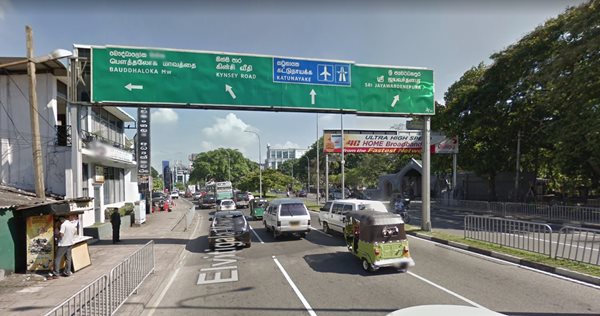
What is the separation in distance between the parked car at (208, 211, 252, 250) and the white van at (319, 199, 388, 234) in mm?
3989

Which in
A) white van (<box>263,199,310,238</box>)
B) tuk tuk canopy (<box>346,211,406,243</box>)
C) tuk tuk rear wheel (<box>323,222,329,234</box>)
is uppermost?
tuk tuk canopy (<box>346,211,406,243</box>)

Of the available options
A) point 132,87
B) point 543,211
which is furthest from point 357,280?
point 543,211

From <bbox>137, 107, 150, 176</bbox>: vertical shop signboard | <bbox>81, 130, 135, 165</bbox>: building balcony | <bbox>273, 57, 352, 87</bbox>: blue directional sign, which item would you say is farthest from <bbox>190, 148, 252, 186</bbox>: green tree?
<bbox>273, 57, 352, 87</bbox>: blue directional sign

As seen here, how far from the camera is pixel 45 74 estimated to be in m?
14.9

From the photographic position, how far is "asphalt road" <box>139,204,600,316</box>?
676 cm

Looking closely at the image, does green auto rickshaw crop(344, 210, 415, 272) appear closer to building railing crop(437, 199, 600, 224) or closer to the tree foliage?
the tree foliage

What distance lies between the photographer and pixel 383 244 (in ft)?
30.3

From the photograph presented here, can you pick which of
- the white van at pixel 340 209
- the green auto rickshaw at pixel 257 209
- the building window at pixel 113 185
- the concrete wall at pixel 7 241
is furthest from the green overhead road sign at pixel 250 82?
the green auto rickshaw at pixel 257 209

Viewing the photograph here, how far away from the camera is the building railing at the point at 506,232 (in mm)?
→ 11555

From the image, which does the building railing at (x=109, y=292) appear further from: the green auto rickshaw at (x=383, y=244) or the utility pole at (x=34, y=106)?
the green auto rickshaw at (x=383, y=244)

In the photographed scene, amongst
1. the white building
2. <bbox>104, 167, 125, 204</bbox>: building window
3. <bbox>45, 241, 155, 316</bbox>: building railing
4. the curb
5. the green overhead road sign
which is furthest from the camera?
<bbox>104, 167, 125, 204</bbox>: building window

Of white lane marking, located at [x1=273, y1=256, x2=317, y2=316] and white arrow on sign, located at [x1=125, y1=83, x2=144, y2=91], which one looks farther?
white arrow on sign, located at [x1=125, y1=83, x2=144, y2=91]

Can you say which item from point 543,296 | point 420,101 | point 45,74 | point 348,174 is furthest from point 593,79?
point 348,174

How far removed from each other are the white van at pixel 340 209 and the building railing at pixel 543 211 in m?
12.2
